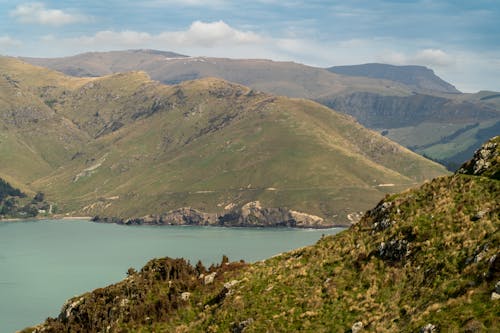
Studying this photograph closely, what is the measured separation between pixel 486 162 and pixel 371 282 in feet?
59.6

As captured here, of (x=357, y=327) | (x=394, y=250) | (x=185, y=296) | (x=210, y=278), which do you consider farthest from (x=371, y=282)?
(x=210, y=278)

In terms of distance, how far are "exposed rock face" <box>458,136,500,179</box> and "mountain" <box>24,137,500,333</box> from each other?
11 cm

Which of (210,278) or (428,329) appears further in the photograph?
(210,278)

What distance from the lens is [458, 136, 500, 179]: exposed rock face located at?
6081 cm

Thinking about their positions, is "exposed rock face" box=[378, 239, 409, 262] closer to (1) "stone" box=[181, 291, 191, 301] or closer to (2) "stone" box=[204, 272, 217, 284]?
(2) "stone" box=[204, 272, 217, 284]

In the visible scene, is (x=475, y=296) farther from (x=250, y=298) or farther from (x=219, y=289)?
(x=219, y=289)

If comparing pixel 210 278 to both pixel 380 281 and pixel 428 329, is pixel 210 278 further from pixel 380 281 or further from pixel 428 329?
pixel 428 329

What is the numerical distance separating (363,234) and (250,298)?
38.7 feet

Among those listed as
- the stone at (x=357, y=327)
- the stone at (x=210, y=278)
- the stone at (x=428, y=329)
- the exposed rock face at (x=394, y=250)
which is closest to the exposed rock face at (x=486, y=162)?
the exposed rock face at (x=394, y=250)

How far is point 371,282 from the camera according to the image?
173 feet

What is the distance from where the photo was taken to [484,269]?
4456 cm

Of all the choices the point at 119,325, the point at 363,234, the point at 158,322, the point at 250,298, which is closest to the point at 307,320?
the point at 250,298

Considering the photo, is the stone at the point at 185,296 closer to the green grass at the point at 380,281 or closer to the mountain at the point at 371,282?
the mountain at the point at 371,282

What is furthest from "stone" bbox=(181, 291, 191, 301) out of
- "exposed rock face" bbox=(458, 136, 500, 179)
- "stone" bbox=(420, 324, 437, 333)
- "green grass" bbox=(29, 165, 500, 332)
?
"stone" bbox=(420, 324, 437, 333)
